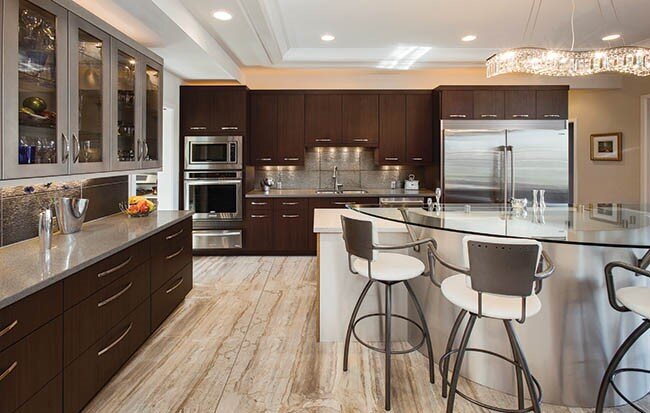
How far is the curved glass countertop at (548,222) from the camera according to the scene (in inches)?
85.3

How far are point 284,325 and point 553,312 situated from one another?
196 cm

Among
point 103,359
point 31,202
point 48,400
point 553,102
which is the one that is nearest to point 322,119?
point 553,102

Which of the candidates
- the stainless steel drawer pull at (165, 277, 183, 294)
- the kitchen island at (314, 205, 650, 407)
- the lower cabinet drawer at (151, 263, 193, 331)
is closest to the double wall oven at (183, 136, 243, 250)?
the lower cabinet drawer at (151, 263, 193, 331)

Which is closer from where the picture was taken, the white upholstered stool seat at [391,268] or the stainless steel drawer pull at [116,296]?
the stainless steel drawer pull at [116,296]

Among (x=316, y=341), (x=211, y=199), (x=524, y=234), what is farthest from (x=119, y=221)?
(x=524, y=234)

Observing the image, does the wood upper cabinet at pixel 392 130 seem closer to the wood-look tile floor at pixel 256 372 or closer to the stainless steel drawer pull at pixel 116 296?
the wood-look tile floor at pixel 256 372

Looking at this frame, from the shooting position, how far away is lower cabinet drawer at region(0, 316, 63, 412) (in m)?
1.54

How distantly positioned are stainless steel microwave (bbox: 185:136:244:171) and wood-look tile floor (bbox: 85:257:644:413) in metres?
2.32

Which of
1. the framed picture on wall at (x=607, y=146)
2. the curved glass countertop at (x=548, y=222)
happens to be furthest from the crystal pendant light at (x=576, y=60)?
the framed picture on wall at (x=607, y=146)

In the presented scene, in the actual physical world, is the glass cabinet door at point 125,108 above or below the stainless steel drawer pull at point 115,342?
above

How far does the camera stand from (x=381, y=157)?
6062 mm

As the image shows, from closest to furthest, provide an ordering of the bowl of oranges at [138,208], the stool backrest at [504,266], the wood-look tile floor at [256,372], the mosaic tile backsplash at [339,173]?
1. the stool backrest at [504,266]
2. the wood-look tile floor at [256,372]
3. the bowl of oranges at [138,208]
4. the mosaic tile backsplash at [339,173]

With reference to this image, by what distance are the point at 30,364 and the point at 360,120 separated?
501 cm

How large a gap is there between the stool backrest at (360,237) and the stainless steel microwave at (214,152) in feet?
11.6
